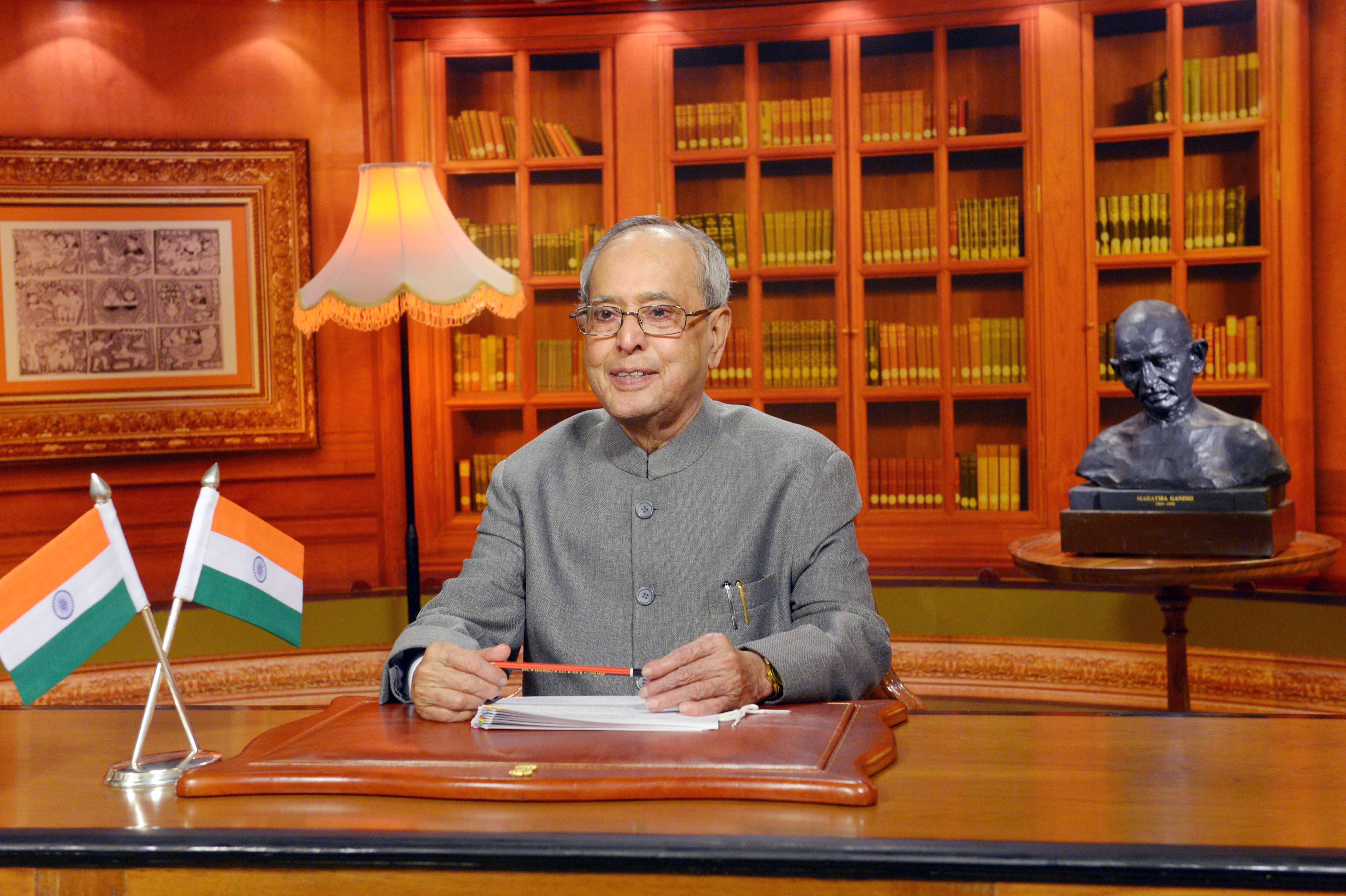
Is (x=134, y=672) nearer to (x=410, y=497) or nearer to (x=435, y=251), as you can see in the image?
(x=410, y=497)

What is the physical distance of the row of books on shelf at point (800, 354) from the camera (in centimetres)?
463

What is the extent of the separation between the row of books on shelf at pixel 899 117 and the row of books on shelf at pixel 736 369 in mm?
924

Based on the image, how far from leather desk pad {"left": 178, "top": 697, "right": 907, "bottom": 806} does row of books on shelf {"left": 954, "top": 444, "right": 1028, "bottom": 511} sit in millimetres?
3288

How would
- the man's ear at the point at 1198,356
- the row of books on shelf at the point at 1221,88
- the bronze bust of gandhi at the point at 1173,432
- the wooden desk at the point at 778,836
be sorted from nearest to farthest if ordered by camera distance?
the wooden desk at the point at 778,836 → the bronze bust of gandhi at the point at 1173,432 → the man's ear at the point at 1198,356 → the row of books on shelf at the point at 1221,88

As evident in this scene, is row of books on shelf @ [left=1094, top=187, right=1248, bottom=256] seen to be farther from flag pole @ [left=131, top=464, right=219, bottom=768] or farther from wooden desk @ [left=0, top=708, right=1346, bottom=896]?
flag pole @ [left=131, top=464, right=219, bottom=768]

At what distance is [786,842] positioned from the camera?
1.04 meters

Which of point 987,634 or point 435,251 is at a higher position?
point 435,251

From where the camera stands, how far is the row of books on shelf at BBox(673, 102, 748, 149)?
15.3ft

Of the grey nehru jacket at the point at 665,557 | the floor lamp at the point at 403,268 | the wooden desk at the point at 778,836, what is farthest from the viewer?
the floor lamp at the point at 403,268

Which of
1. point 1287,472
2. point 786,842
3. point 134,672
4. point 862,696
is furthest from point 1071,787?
point 134,672

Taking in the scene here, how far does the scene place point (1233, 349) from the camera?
14.0 feet

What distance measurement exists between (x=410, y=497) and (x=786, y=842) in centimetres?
318

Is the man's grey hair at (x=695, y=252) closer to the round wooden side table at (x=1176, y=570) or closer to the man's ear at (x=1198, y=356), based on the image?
the round wooden side table at (x=1176, y=570)

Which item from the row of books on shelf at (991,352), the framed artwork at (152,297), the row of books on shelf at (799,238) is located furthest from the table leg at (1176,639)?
the framed artwork at (152,297)
